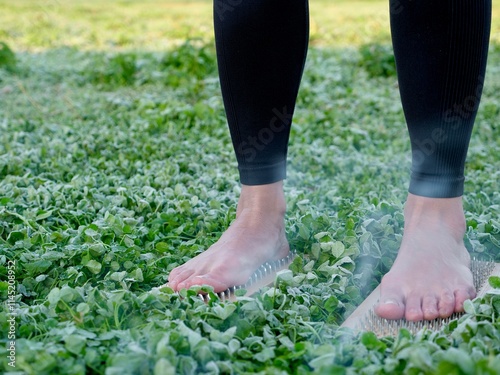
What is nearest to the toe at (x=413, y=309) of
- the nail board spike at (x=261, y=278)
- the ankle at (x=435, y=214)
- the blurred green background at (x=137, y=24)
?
the ankle at (x=435, y=214)

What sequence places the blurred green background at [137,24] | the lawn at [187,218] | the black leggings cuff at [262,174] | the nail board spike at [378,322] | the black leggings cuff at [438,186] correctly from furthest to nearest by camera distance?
the blurred green background at [137,24]
the black leggings cuff at [262,174]
the black leggings cuff at [438,186]
the nail board spike at [378,322]
the lawn at [187,218]

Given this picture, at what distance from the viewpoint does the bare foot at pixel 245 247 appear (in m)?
1.47

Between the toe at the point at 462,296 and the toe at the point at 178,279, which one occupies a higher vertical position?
the toe at the point at 462,296

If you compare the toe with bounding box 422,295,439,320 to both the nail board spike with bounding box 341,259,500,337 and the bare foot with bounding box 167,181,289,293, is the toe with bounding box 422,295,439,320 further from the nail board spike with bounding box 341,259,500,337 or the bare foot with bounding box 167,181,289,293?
the bare foot with bounding box 167,181,289,293

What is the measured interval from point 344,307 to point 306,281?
0.34 feet

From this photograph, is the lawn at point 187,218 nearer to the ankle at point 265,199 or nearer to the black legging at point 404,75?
the ankle at point 265,199

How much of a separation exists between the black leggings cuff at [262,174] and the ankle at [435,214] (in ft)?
1.00

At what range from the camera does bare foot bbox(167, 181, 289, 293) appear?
57.8 inches

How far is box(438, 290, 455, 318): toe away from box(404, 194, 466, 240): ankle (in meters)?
0.15

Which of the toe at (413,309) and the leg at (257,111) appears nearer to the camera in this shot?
the toe at (413,309)

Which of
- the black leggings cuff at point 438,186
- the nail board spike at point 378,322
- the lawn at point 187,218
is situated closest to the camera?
the lawn at point 187,218

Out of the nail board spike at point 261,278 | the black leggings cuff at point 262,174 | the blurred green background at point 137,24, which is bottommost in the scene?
the nail board spike at point 261,278

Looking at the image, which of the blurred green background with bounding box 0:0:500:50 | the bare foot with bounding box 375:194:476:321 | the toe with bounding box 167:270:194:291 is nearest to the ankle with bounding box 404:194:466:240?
the bare foot with bounding box 375:194:476:321

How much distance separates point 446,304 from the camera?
1312mm
